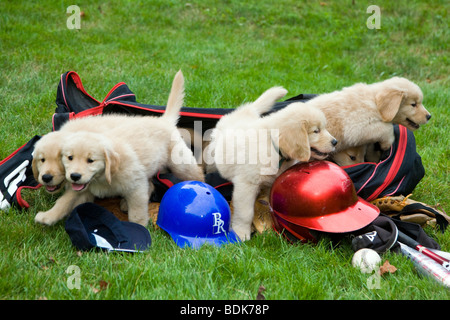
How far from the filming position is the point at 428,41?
26.3 feet

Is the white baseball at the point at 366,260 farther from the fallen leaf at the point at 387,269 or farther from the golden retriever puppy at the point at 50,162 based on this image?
the golden retriever puppy at the point at 50,162

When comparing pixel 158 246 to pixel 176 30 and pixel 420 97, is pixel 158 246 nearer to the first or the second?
pixel 420 97

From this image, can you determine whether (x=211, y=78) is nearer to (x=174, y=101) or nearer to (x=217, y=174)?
(x=174, y=101)

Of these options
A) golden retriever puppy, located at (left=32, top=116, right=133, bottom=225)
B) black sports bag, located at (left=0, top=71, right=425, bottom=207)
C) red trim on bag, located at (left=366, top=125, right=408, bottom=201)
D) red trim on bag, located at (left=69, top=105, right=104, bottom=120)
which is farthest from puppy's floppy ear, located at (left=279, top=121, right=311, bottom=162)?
red trim on bag, located at (left=69, top=105, right=104, bottom=120)

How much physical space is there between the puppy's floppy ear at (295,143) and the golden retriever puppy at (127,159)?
0.80 meters

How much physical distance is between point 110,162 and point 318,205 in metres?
1.32

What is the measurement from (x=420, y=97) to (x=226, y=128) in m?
1.60

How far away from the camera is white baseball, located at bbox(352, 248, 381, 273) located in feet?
8.14

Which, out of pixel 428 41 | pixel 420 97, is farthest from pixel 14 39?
pixel 428 41

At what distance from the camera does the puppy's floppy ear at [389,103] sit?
344 centimetres

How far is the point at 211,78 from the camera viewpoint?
6.04 m

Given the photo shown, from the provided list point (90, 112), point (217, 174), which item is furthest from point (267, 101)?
point (90, 112)

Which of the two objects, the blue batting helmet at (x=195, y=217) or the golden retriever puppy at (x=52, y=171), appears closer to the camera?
the golden retriever puppy at (x=52, y=171)

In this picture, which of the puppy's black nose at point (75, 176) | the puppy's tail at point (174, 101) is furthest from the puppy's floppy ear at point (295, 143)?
the puppy's black nose at point (75, 176)
